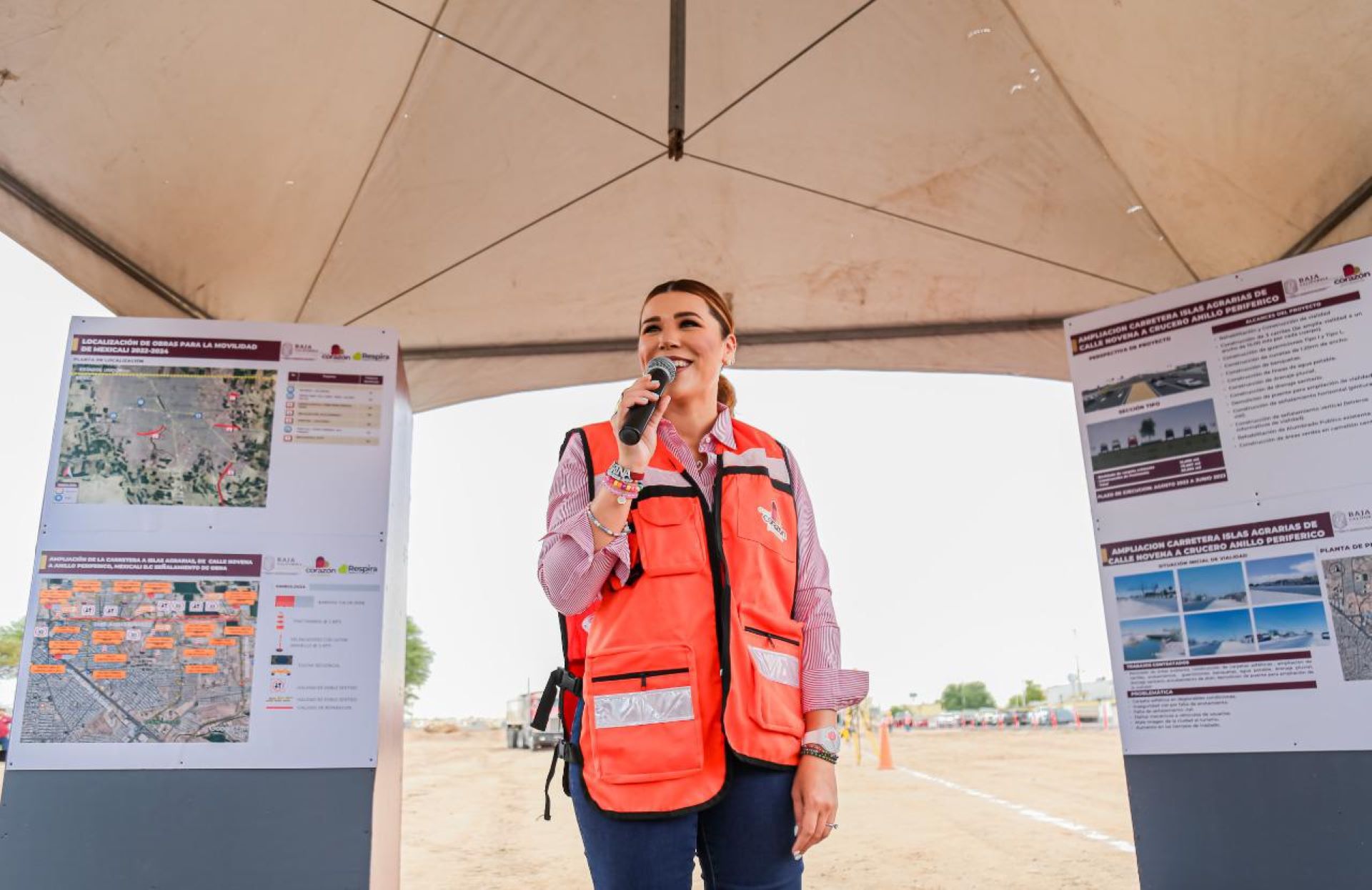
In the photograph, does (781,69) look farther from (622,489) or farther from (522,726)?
(522,726)

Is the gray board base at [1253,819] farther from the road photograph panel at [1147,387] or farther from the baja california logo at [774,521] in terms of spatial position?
the baja california logo at [774,521]

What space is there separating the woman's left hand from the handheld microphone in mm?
613

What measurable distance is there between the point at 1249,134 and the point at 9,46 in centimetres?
340

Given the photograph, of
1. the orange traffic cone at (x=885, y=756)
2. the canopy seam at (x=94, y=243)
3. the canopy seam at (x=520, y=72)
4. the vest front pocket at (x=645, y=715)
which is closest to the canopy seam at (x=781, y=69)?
the canopy seam at (x=520, y=72)

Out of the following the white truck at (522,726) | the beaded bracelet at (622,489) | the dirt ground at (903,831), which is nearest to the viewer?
the beaded bracelet at (622,489)

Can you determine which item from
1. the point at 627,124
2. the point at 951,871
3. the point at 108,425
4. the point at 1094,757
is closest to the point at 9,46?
the point at 108,425

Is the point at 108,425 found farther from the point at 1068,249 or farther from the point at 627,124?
the point at 1068,249

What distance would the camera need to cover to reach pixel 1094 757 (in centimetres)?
1719

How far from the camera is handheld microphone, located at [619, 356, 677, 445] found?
5.32 feet

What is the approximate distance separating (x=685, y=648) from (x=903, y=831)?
7.16m

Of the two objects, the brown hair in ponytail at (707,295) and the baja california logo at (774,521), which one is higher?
the brown hair in ponytail at (707,295)

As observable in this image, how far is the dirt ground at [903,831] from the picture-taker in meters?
6.04

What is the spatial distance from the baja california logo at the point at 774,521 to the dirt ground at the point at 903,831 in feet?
10.1

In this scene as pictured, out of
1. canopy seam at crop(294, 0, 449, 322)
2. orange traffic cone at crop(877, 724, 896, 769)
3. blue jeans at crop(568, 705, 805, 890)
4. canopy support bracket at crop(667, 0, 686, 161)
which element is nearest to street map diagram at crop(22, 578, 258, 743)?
canopy seam at crop(294, 0, 449, 322)
